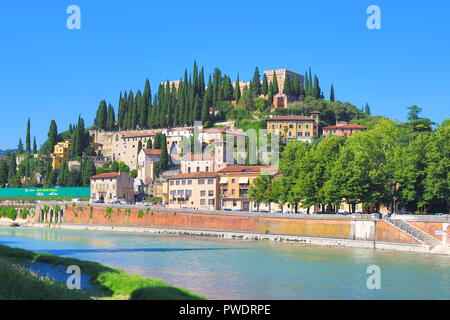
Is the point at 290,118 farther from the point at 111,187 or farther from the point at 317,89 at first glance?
the point at 111,187

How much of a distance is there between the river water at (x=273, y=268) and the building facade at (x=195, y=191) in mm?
23814

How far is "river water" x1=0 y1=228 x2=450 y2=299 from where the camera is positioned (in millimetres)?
27359

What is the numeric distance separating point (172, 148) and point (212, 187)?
121 ft

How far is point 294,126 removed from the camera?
4232 inches

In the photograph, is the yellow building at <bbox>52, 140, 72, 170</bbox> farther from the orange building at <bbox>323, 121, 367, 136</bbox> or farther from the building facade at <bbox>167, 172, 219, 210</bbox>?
the orange building at <bbox>323, 121, 367, 136</bbox>

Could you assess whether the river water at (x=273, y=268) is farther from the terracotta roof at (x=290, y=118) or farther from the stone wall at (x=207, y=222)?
the terracotta roof at (x=290, y=118)

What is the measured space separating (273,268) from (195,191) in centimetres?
4336

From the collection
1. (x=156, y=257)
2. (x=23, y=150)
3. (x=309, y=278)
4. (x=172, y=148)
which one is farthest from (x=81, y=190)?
(x=309, y=278)

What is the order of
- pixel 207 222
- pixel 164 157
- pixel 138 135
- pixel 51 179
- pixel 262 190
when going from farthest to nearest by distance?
pixel 138 135, pixel 51 179, pixel 164 157, pixel 262 190, pixel 207 222

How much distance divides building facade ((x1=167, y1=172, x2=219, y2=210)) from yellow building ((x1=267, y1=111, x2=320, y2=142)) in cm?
3147

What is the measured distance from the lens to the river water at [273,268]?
89.8 ft

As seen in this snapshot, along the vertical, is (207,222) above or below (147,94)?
below

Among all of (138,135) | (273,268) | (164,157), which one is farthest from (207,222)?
(138,135)
